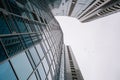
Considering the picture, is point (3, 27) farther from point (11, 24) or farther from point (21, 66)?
point (21, 66)

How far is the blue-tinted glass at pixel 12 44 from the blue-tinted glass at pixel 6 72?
2.89 ft

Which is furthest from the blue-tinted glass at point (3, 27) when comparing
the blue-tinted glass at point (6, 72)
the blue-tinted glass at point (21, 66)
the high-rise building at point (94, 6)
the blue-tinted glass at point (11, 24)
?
the high-rise building at point (94, 6)

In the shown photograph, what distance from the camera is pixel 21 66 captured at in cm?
1051

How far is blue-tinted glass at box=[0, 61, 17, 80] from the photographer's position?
7.98m

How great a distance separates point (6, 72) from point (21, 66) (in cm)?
211

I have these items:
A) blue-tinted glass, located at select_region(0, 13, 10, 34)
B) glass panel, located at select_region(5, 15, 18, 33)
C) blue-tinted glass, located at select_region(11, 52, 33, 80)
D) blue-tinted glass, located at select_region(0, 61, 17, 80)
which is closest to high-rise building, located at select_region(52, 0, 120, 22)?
glass panel, located at select_region(5, 15, 18, 33)

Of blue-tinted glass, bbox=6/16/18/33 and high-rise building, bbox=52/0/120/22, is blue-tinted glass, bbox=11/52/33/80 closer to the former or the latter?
blue-tinted glass, bbox=6/16/18/33

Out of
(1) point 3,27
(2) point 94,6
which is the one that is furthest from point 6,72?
(2) point 94,6

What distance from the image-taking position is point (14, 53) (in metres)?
10.0

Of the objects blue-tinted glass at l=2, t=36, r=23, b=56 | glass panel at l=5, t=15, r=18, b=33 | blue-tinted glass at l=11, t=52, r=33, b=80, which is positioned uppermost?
glass panel at l=5, t=15, r=18, b=33

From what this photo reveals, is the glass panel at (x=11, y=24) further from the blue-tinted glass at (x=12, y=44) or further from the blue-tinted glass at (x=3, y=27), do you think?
the blue-tinted glass at (x=3, y=27)

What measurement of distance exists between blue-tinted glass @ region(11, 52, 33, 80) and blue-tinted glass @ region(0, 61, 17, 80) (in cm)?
58

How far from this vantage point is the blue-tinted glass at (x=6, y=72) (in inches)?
314

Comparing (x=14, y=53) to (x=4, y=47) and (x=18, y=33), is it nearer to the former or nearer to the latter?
(x=4, y=47)
